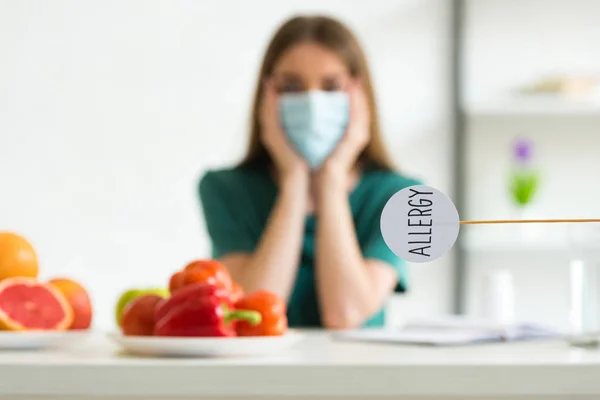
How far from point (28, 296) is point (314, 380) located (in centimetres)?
35

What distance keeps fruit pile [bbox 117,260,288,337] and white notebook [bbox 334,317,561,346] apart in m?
0.19

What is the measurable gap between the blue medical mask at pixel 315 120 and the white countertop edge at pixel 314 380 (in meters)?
0.98

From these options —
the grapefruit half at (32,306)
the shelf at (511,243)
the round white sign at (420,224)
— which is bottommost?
the shelf at (511,243)

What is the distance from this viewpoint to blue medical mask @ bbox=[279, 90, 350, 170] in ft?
5.30

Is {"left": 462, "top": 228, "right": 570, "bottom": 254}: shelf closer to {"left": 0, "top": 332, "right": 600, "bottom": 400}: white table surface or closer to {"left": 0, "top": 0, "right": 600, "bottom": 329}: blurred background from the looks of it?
{"left": 0, "top": 0, "right": 600, "bottom": 329}: blurred background

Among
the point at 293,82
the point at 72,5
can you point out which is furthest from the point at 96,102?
the point at 293,82

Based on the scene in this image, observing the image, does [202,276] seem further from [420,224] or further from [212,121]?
[212,121]

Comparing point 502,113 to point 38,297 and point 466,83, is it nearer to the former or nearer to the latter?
point 466,83

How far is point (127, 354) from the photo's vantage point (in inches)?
30.9

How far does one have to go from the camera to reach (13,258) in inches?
34.9

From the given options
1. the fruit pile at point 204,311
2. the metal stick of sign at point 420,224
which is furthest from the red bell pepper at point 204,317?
the metal stick of sign at point 420,224

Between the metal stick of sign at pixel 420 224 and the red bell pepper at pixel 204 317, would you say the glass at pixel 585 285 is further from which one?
the metal stick of sign at pixel 420 224

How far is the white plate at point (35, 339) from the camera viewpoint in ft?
2.65

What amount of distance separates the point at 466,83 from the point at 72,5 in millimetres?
1268
